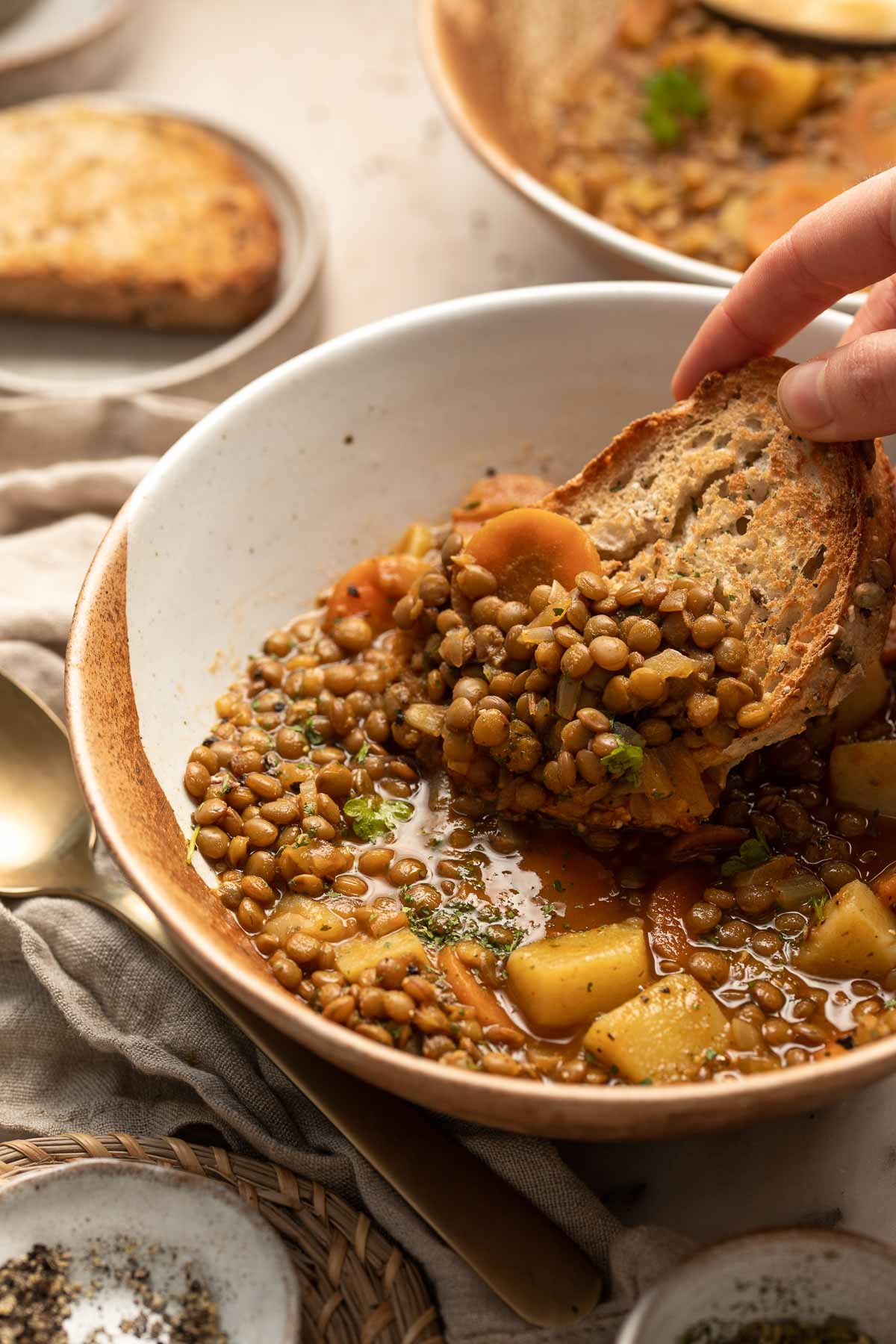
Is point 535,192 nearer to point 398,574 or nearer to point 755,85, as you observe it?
point 755,85

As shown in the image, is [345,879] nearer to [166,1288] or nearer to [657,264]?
[166,1288]

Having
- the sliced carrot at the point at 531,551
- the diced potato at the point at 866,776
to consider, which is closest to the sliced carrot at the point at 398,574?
the sliced carrot at the point at 531,551

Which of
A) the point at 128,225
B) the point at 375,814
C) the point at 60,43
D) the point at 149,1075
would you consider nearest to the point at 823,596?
the point at 375,814

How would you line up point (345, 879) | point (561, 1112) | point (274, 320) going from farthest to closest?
point (274, 320) → point (345, 879) → point (561, 1112)

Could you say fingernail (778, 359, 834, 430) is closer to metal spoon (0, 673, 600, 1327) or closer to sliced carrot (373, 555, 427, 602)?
sliced carrot (373, 555, 427, 602)

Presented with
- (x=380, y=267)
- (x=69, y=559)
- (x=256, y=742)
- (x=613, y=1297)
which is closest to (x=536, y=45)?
(x=380, y=267)

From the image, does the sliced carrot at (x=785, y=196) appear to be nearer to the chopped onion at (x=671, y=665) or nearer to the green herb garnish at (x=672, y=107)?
the green herb garnish at (x=672, y=107)

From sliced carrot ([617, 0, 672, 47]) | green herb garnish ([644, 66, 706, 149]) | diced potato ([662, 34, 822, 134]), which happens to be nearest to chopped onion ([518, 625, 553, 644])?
green herb garnish ([644, 66, 706, 149])
